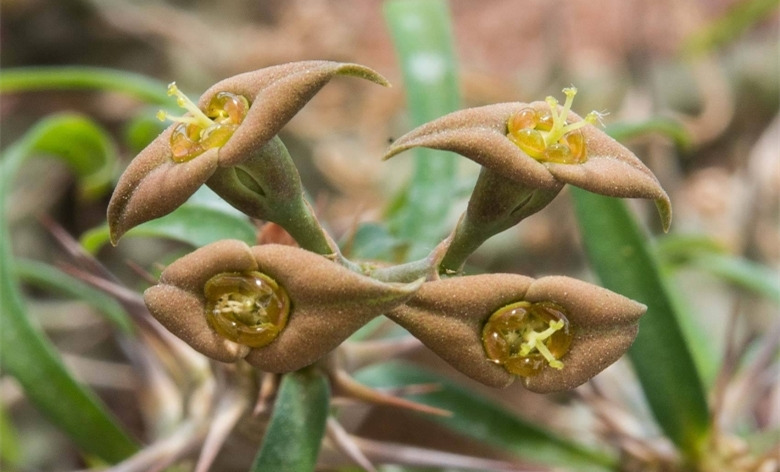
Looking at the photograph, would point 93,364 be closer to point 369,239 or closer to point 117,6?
point 369,239

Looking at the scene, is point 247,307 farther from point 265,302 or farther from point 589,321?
point 589,321

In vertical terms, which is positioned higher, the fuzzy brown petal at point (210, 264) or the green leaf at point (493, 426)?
the fuzzy brown petal at point (210, 264)

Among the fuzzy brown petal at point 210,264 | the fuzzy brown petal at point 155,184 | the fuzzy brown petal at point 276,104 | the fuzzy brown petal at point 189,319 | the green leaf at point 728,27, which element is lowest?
the green leaf at point 728,27

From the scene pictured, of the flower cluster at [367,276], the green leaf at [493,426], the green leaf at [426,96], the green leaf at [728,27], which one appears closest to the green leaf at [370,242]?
the green leaf at [426,96]

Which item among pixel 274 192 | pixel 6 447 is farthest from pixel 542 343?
pixel 6 447

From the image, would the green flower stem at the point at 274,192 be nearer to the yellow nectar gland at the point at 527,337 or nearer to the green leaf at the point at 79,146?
the yellow nectar gland at the point at 527,337

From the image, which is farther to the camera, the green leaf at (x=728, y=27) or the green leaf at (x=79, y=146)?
the green leaf at (x=728, y=27)

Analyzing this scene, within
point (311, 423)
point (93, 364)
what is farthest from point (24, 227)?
point (311, 423)

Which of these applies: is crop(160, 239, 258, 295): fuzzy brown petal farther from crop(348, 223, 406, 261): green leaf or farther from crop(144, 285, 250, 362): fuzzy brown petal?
crop(348, 223, 406, 261): green leaf

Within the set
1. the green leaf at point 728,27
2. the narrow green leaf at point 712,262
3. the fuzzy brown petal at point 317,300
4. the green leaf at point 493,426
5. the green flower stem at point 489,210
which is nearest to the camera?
the fuzzy brown petal at point 317,300
